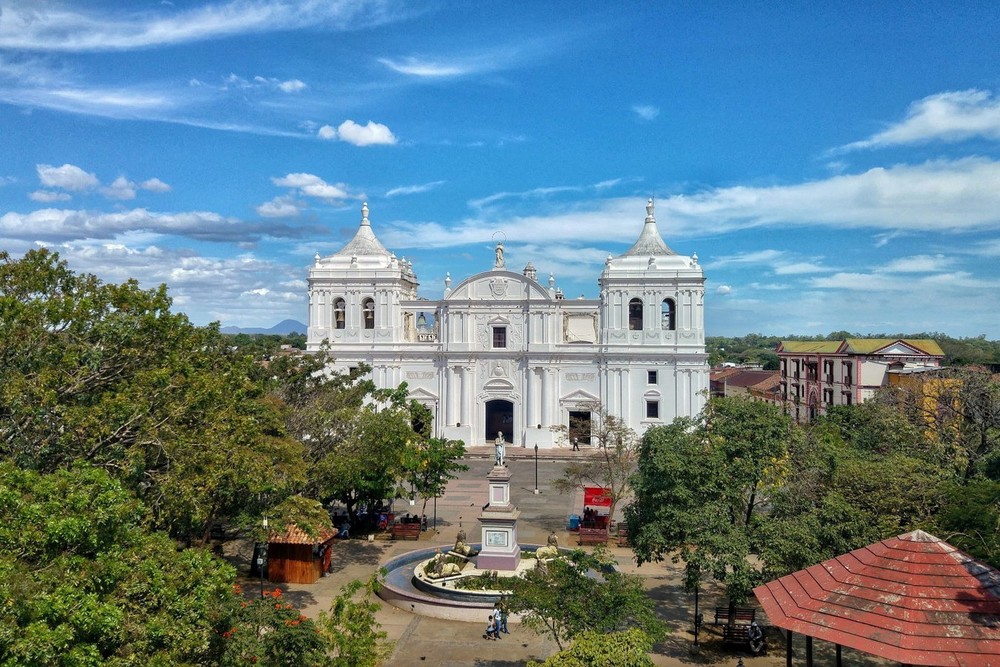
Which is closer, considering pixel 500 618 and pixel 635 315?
pixel 500 618

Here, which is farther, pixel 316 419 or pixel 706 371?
pixel 706 371

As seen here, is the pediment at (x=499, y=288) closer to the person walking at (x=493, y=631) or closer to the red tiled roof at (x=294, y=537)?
the red tiled roof at (x=294, y=537)

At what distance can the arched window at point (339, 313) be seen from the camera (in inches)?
1987

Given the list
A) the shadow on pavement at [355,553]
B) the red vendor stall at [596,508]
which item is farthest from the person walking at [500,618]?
the red vendor stall at [596,508]

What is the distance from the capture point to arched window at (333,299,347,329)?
166ft

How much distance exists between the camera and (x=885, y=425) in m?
27.8

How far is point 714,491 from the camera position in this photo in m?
17.7

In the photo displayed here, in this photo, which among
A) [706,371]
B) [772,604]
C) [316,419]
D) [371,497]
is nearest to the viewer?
[772,604]

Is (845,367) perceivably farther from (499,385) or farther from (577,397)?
(499,385)

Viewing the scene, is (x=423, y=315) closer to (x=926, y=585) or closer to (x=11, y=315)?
(x=11, y=315)

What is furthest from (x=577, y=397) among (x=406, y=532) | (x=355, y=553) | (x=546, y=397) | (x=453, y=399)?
(x=355, y=553)

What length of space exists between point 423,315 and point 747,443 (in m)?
35.4

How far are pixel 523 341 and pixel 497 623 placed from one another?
30982mm

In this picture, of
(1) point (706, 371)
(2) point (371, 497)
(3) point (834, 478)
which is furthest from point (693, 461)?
(1) point (706, 371)
